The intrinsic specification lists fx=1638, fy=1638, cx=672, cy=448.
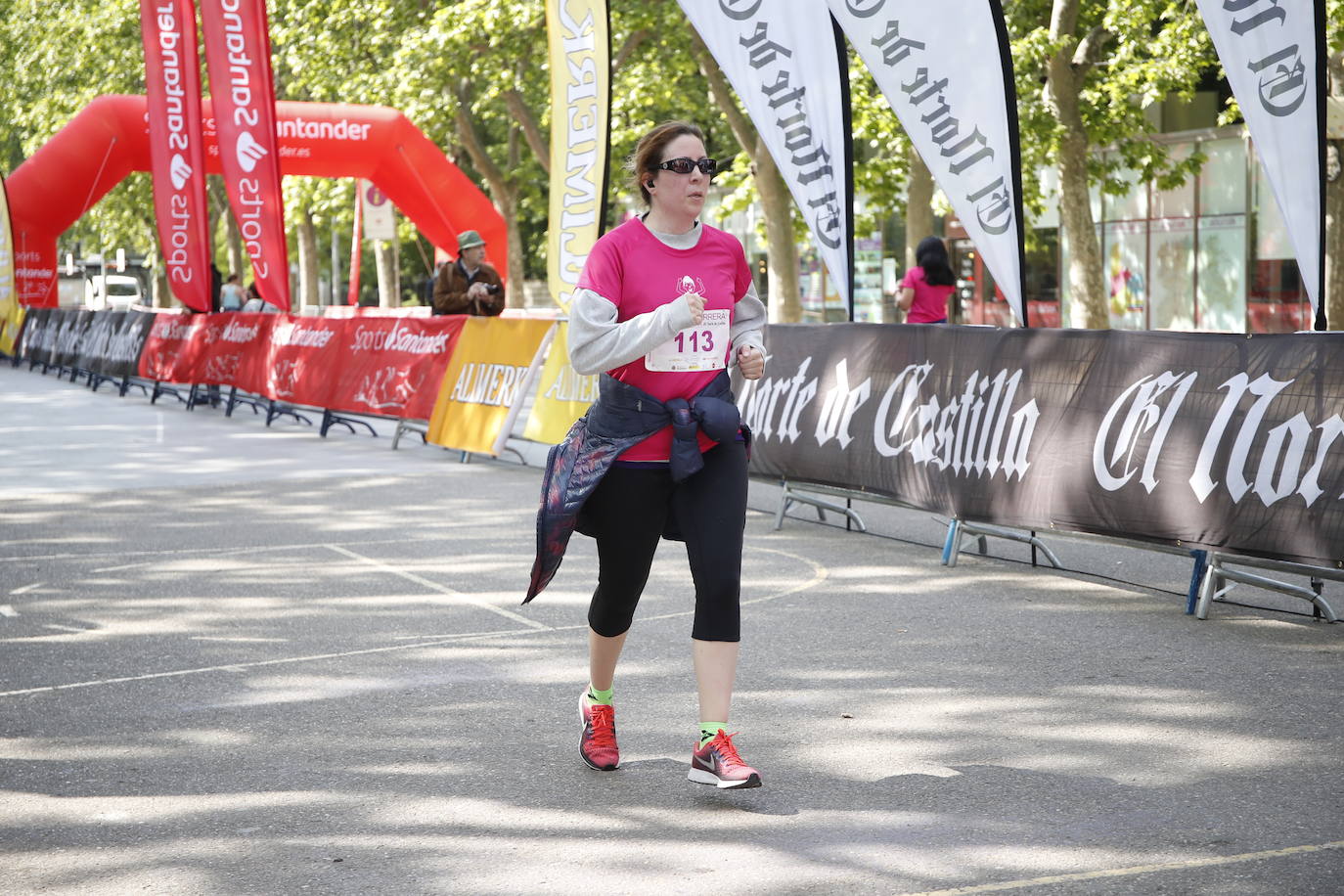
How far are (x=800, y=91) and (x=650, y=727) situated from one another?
6428 mm

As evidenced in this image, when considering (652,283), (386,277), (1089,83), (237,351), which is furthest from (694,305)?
(386,277)

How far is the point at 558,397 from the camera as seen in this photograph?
45.4 feet

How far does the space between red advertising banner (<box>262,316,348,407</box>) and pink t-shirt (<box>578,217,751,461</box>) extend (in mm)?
13364

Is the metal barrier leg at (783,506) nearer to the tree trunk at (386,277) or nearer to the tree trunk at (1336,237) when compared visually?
the tree trunk at (1336,237)

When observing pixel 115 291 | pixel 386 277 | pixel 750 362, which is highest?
pixel 115 291

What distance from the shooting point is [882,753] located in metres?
5.22

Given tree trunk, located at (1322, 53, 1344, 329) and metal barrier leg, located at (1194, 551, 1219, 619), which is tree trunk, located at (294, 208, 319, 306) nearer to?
tree trunk, located at (1322, 53, 1344, 329)

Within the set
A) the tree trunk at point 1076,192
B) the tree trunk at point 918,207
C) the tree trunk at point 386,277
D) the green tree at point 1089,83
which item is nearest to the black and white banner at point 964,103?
the green tree at point 1089,83

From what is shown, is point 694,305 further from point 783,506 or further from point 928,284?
point 928,284

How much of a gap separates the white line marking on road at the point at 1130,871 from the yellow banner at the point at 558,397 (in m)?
9.38

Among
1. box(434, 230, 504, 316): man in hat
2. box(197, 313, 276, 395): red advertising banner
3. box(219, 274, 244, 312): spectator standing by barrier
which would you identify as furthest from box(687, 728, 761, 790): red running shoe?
box(219, 274, 244, 312): spectator standing by barrier

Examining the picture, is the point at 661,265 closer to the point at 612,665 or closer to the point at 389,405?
the point at 612,665

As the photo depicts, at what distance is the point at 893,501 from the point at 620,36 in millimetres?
22056

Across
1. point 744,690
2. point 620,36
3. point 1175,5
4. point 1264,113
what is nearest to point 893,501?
point 1264,113
